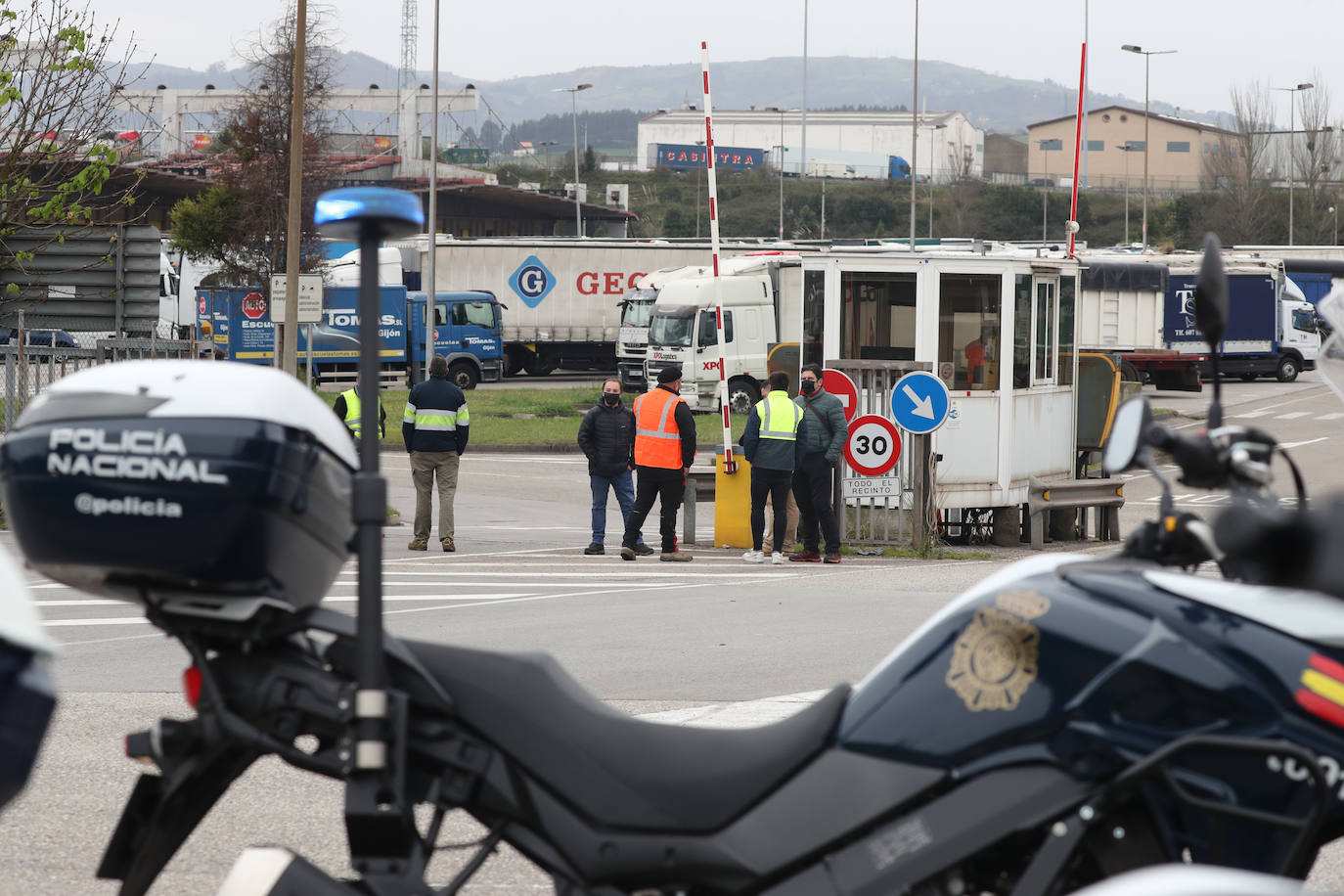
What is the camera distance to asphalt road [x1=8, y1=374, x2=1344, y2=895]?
520cm

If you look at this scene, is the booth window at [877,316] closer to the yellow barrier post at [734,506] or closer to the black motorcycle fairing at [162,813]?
the yellow barrier post at [734,506]

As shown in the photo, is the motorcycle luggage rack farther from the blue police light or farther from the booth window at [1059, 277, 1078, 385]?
the booth window at [1059, 277, 1078, 385]

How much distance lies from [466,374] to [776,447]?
26465 mm

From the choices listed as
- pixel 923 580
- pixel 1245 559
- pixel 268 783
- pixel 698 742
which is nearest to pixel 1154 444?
pixel 1245 559

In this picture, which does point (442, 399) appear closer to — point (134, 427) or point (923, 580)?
point (923, 580)

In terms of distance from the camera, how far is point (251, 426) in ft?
9.57

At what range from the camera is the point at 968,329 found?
16031 mm

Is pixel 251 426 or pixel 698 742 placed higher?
pixel 251 426

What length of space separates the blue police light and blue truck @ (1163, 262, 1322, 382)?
3931 centimetres

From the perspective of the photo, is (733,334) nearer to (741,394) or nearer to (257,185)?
(741,394)

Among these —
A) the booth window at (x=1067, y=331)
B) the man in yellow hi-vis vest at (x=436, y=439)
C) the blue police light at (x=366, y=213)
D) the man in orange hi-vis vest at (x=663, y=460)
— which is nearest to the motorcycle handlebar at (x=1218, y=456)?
the blue police light at (x=366, y=213)

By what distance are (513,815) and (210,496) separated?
0.86 metres

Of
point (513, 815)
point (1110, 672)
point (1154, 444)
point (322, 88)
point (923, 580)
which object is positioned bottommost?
point (923, 580)

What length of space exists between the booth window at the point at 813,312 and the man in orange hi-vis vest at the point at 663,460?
7.33 feet
